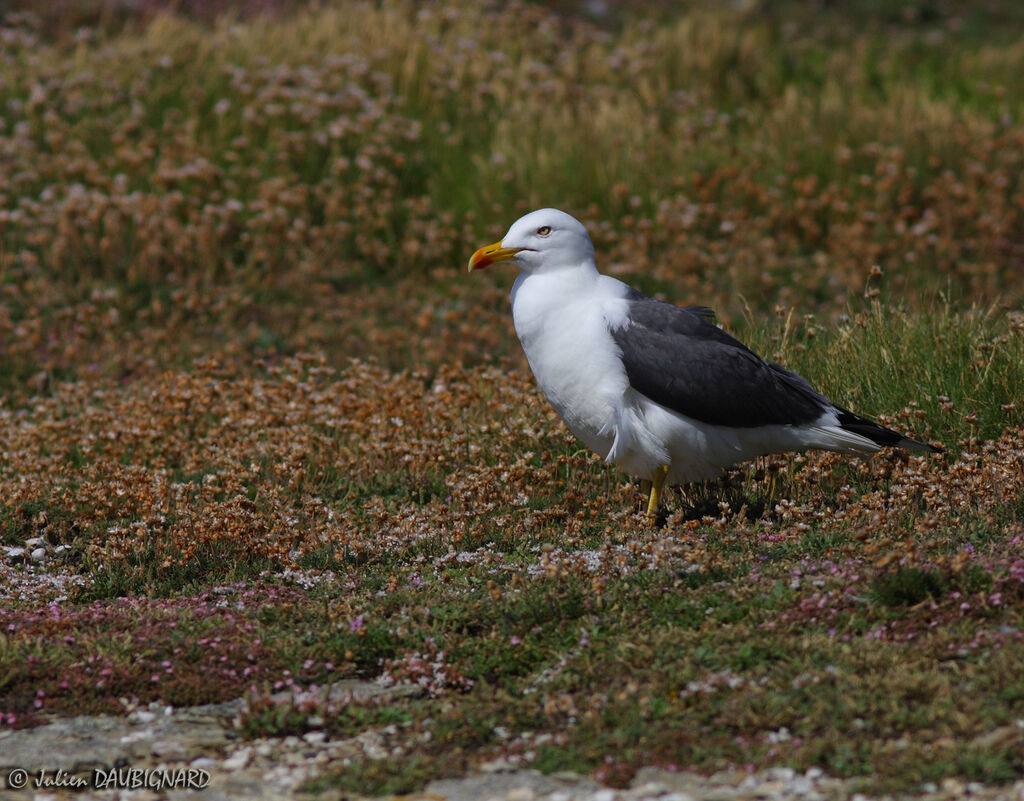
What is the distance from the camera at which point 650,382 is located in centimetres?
630

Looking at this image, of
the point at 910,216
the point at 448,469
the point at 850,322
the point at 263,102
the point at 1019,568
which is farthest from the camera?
the point at 263,102

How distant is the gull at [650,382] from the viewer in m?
6.33

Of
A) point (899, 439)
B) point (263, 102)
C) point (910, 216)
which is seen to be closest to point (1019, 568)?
point (899, 439)

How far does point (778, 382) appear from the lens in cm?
654

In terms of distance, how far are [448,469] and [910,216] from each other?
21.6ft

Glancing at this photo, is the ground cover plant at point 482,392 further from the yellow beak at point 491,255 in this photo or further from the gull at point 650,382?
the yellow beak at point 491,255

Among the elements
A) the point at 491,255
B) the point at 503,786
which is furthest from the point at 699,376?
the point at 503,786

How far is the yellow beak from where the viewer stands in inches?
266

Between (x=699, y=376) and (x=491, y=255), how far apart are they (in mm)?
1333

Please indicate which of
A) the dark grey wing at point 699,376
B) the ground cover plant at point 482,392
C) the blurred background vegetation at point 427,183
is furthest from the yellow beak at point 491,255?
the blurred background vegetation at point 427,183

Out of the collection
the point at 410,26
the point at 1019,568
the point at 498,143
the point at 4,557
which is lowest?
the point at 4,557

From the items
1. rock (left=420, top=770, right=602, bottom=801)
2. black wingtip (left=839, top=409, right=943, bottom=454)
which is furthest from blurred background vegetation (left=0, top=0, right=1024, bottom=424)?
rock (left=420, top=770, right=602, bottom=801)

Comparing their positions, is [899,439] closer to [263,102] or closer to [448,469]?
[448,469]

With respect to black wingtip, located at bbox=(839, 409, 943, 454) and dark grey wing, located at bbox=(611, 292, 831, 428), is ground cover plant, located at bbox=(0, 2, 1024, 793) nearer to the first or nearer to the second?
black wingtip, located at bbox=(839, 409, 943, 454)
